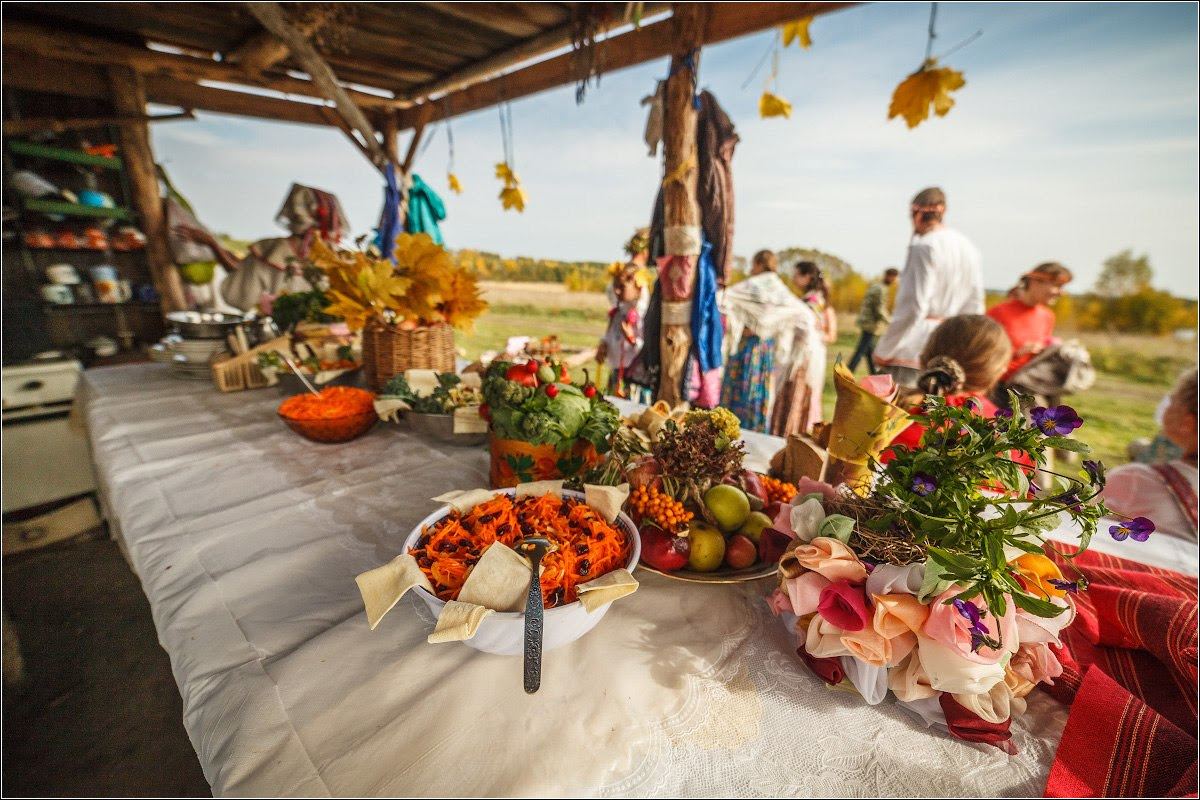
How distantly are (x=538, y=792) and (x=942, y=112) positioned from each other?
2.70 m

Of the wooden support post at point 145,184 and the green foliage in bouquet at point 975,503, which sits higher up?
the wooden support post at point 145,184

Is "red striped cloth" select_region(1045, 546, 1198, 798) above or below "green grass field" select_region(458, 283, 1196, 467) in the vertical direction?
above

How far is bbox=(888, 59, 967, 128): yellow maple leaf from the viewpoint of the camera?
191 centimetres

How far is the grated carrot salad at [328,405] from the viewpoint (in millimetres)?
1590

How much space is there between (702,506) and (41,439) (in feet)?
14.2

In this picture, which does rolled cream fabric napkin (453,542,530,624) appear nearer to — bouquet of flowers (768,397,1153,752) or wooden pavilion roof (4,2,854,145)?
bouquet of flowers (768,397,1153,752)

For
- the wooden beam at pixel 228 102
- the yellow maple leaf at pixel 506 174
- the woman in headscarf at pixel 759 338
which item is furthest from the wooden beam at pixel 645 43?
the wooden beam at pixel 228 102

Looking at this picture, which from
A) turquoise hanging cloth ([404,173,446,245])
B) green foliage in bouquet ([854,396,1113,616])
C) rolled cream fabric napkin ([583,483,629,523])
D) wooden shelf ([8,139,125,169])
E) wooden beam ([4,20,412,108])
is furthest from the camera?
turquoise hanging cloth ([404,173,446,245])

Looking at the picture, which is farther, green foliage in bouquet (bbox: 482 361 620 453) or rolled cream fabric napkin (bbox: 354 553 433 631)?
green foliage in bouquet (bbox: 482 361 620 453)

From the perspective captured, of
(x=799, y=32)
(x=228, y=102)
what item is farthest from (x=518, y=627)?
(x=228, y=102)

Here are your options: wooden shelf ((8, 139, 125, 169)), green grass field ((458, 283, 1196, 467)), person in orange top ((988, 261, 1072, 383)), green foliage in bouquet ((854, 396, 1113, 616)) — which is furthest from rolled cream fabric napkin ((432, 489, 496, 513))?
wooden shelf ((8, 139, 125, 169))

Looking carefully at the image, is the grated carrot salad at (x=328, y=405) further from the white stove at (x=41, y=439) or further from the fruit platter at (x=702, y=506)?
the white stove at (x=41, y=439)

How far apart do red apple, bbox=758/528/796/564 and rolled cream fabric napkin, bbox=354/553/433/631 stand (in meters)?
0.66

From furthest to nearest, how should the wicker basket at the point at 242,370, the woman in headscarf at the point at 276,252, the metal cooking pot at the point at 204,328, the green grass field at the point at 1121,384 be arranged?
the green grass field at the point at 1121,384 < the woman in headscarf at the point at 276,252 < the metal cooking pot at the point at 204,328 < the wicker basket at the point at 242,370
